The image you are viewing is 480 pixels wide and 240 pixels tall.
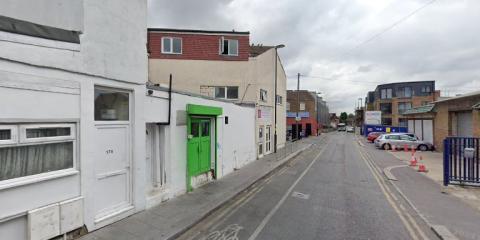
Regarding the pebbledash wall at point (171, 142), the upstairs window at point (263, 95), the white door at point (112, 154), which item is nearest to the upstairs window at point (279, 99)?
the upstairs window at point (263, 95)

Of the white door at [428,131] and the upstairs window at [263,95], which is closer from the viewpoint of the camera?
the upstairs window at [263,95]

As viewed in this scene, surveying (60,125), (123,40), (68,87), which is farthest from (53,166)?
(123,40)

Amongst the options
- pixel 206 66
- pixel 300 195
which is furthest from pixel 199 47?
pixel 300 195

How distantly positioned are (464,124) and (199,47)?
66.3 feet

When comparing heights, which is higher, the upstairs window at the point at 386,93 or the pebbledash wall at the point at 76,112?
the upstairs window at the point at 386,93

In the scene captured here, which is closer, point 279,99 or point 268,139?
point 268,139

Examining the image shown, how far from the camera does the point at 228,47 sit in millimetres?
19828

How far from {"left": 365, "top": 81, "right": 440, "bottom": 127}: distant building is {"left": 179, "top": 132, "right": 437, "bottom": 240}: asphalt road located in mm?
64885

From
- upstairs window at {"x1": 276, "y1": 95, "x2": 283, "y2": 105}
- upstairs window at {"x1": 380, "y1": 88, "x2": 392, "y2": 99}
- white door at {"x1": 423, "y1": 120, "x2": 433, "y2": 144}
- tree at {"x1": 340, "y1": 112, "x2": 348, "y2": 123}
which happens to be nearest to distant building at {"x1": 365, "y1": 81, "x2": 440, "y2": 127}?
upstairs window at {"x1": 380, "y1": 88, "x2": 392, "y2": 99}

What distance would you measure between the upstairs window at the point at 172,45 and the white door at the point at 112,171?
13.8 metres

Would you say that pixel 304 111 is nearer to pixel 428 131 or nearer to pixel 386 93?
pixel 386 93

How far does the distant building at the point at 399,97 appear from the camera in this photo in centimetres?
7094

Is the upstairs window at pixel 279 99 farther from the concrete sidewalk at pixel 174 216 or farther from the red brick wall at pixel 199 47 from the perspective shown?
the concrete sidewalk at pixel 174 216

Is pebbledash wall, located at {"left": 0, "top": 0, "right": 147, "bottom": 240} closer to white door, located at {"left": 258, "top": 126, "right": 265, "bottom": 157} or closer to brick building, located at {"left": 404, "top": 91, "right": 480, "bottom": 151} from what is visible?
white door, located at {"left": 258, "top": 126, "right": 265, "bottom": 157}
